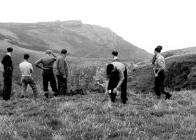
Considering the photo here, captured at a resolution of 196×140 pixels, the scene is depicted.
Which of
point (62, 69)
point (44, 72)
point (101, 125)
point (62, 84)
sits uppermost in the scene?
point (62, 69)

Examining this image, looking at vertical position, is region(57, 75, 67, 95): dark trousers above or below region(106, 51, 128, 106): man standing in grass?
below

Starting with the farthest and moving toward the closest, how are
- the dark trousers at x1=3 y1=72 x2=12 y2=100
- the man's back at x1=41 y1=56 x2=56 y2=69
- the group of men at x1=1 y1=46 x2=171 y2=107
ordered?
the man's back at x1=41 y1=56 x2=56 y2=69 → the dark trousers at x1=3 y1=72 x2=12 y2=100 → the group of men at x1=1 y1=46 x2=171 y2=107

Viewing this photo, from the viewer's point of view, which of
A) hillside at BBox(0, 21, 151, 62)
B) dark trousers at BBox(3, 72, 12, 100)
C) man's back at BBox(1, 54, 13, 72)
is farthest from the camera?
hillside at BBox(0, 21, 151, 62)

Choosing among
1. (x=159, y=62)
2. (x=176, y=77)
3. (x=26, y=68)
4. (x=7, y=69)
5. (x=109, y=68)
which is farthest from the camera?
(x=176, y=77)

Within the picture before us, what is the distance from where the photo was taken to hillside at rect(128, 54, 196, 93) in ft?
69.6

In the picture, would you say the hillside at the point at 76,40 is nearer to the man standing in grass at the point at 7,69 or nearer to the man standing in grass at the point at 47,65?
the man standing in grass at the point at 47,65

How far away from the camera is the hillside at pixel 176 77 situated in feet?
69.6

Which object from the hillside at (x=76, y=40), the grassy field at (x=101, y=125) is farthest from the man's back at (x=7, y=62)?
the hillside at (x=76, y=40)

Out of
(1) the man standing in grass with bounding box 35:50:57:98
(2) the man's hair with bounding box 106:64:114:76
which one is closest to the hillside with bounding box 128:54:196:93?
(1) the man standing in grass with bounding box 35:50:57:98

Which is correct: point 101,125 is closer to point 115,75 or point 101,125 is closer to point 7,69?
point 115,75

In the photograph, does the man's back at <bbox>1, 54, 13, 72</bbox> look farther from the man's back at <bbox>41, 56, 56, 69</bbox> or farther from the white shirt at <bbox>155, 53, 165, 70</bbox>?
the white shirt at <bbox>155, 53, 165, 70</bbox>

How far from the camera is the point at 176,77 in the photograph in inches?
853

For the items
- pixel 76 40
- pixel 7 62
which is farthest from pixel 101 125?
pixel 76 40

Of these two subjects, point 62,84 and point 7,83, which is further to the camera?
point 62,84
